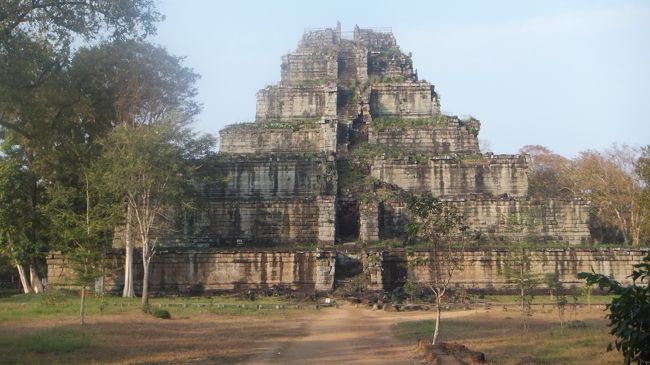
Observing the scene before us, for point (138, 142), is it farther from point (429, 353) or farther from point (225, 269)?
point (429, 353)

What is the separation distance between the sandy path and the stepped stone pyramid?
40.6ft

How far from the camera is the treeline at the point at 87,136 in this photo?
526 inches

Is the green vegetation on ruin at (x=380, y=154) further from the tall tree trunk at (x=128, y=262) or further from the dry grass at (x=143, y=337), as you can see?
the dry grass at (x=143, y=337)

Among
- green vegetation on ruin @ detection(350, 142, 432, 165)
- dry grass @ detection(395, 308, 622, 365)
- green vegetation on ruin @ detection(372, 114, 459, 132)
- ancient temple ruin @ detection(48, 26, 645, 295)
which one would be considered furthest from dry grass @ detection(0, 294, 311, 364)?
green vegetation on ruin @ detection(372, 114, 459, 132)

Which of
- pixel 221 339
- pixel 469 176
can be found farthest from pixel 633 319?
pixel 469 176

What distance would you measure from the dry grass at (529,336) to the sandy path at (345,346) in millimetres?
1056

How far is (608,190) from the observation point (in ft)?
149

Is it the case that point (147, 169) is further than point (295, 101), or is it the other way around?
point (295, 101)

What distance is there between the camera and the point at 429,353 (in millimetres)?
12766

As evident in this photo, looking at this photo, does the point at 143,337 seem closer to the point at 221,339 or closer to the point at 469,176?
the point at 221,339

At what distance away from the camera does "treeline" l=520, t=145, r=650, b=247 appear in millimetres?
43469

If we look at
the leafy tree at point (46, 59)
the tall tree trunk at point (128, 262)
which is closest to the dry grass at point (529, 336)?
the leafy tree at point (46, 59)

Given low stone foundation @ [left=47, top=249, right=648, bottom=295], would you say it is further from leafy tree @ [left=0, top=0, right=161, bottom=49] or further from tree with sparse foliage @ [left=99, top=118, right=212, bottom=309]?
leafy tree @ [left=0, top=0, right=161, bottom=49]

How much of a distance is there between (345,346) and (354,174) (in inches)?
926
